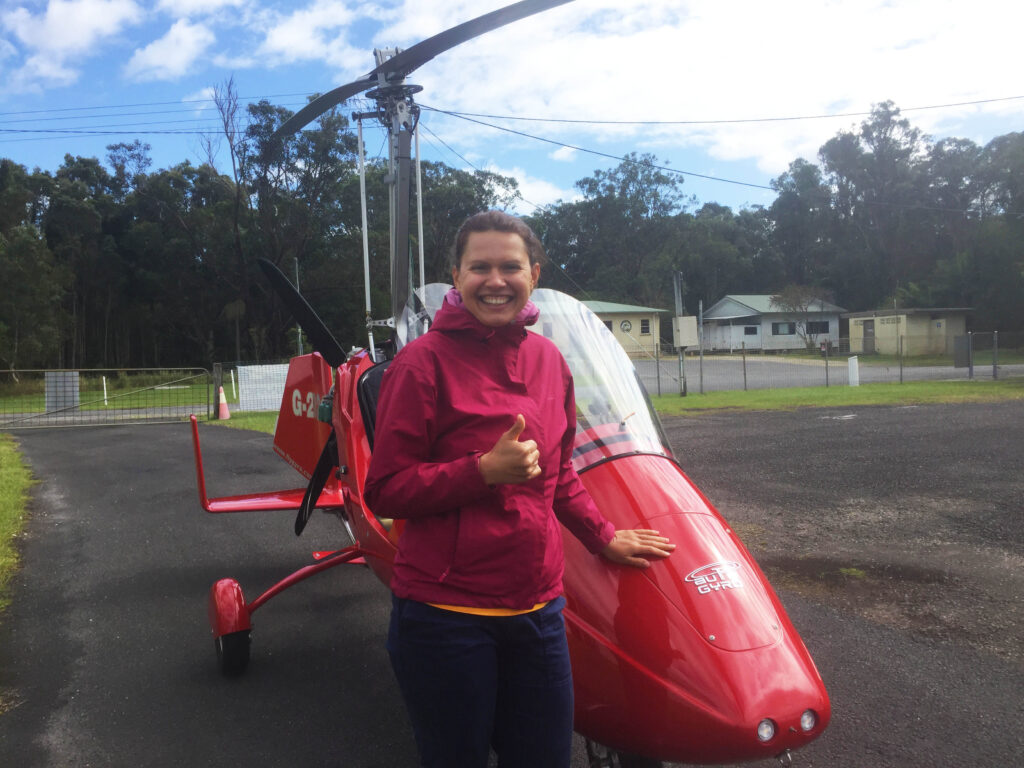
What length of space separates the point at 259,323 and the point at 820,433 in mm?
37384

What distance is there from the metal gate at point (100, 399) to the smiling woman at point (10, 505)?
524cm

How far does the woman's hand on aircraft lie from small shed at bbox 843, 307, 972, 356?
47.6 metres

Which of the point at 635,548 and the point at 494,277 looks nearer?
the point at 494,277

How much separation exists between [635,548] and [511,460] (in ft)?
2.69

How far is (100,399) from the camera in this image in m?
18.8

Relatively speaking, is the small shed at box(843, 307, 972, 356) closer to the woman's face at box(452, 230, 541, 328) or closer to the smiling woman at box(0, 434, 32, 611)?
the smiling woman at box(0, 434, 32, 611)

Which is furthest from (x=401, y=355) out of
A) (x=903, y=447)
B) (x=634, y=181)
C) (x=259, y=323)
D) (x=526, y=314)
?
(x=634, y=181)

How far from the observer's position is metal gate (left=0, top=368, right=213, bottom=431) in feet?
58.9

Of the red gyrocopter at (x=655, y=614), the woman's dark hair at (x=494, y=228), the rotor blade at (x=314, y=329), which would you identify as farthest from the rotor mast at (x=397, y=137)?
the woman's dark hair at (x=494, y=228)

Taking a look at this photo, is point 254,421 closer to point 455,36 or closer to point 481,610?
point 455,36

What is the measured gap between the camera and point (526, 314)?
5.97 feet

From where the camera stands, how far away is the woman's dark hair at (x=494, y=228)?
1855mm

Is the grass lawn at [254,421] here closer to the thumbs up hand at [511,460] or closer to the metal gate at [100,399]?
the metal gate at [100,399]

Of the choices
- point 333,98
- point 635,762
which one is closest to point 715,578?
point 635,762
